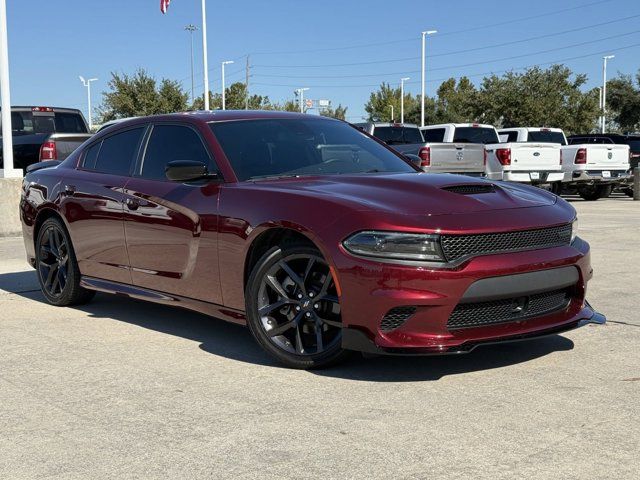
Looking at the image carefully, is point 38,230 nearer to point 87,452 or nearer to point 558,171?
point 87,452

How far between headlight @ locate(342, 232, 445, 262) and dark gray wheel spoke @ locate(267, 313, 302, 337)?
0.63 m

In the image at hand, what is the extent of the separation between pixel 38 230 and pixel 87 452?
4.05 metres

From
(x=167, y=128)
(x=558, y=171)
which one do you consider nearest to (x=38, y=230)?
(x=167, y=128)

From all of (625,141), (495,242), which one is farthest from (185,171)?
(625,141)

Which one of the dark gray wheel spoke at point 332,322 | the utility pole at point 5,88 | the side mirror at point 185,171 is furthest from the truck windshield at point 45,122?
A: the dark gray wheel spoke at point 332,322

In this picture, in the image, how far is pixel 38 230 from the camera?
23.4ft

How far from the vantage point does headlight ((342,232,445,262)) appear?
13.8ft

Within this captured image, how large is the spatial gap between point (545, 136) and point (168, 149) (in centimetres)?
1993

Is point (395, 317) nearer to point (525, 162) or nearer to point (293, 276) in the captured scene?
point (293, 276)

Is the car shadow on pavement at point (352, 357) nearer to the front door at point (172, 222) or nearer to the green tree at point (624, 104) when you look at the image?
the front door at point (172, 222)

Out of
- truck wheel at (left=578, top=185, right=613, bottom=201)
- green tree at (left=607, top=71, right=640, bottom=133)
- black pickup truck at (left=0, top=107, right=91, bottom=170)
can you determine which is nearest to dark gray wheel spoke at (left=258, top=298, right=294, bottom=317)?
black pickup truck at (left=0, top=107, right=91, bottom=170)

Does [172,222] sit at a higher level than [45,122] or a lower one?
lower

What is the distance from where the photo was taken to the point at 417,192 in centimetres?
465

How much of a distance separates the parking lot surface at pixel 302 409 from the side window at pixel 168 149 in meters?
1.18
